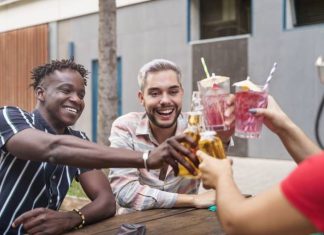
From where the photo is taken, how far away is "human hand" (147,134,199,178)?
2.02 metres

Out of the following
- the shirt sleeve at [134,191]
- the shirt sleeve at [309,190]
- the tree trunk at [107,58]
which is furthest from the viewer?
the tree trunk at [107,58]

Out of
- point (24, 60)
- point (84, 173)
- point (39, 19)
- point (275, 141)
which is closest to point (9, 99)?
point (24, 60)

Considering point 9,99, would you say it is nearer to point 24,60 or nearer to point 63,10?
point 24,60

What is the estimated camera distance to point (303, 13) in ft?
31.4

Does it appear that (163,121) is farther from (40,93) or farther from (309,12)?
(309,12)

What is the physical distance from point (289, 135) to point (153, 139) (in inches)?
38.8

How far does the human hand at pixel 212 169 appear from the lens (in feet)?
5.98

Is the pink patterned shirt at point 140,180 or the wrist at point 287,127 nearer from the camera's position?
the wrist at point 287,127

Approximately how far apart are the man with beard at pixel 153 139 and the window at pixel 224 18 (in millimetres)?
7637

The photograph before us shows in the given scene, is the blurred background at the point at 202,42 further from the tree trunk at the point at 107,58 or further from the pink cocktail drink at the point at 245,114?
the pink cocktail drink at the point at 245,114

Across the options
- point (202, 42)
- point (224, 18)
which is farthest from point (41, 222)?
point (224, 18)

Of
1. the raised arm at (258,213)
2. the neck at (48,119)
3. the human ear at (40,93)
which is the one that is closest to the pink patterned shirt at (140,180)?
the neck at (48,119)

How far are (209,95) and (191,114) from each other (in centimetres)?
12

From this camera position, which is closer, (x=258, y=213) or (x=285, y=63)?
(x=258, y=213)
